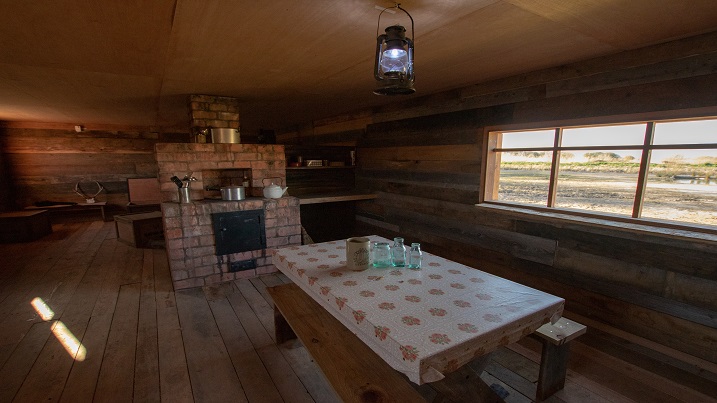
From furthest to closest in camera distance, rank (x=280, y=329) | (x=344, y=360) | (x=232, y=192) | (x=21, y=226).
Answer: (x=21, y=226), (x=232, y=192), (x=280, y=329), (x=344, y=360)

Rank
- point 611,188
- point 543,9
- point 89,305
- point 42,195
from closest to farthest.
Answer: point 543,9
point 611,188
point 89,305
point 42,195

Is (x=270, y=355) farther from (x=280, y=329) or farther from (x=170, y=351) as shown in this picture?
(x=170, y=351)

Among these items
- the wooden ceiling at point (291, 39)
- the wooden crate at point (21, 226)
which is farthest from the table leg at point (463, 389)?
the wooden crate at point (21, 226)

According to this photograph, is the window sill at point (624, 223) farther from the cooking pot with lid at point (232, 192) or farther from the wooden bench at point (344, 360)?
the cooking pot with lid at point (232, 192)

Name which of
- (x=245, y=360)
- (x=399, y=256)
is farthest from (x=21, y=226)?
(x=399, y=256)

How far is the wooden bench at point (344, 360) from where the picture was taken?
1.21m

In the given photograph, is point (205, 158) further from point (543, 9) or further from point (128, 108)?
point (543, 9)

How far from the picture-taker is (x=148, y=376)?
6.05ft

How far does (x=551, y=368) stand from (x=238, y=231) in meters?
2.90

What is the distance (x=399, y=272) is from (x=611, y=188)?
5.97ft

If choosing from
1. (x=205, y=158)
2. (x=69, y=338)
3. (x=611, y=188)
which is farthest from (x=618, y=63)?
(x=69, y=338)

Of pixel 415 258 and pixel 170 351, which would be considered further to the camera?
pixel 170 351

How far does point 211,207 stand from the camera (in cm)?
311

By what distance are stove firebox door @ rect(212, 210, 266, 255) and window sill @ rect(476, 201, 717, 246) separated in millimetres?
2451
